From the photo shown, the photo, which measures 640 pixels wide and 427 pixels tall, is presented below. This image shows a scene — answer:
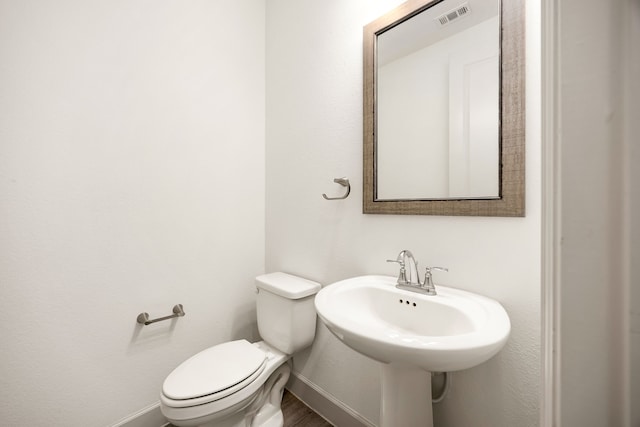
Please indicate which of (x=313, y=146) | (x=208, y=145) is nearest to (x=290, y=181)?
(x=313, y=146)

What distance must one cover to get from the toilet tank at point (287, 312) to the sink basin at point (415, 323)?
0.37 meters

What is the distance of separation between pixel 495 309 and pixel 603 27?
2.27 ft

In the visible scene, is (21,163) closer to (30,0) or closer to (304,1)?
(30,0)

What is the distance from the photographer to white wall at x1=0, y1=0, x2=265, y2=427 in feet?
2.98

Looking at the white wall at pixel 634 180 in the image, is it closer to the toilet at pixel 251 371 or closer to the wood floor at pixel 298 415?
the toilet at pixel 251 371

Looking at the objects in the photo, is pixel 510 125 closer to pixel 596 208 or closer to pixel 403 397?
pixel 596 208

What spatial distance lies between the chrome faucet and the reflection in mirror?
252mm

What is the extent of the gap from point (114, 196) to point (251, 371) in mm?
969

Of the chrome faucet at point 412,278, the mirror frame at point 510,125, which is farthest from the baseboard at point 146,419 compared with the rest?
the mirror frame at point 510,125

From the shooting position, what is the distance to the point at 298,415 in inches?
51.3

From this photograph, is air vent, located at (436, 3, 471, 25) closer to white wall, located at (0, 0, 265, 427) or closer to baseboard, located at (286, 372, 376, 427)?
white wall, located at (0, 0, 265, 427)

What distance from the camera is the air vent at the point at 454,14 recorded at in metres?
0.84

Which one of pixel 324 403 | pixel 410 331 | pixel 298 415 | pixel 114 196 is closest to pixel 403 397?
pixel 410 331

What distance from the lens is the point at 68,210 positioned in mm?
992
